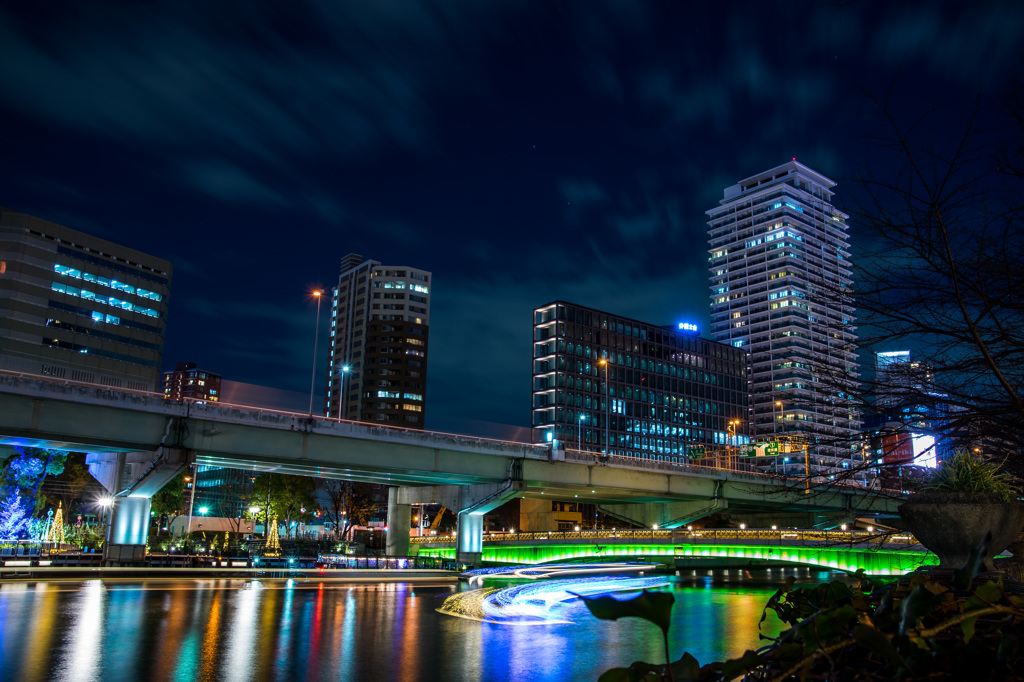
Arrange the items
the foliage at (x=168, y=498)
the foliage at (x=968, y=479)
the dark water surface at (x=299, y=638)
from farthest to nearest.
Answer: the foliage at (x=168, y=498) → the dark water surface at (x=299, y=638) → the foliage at (x=968, y=479)

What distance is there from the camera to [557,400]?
13562 cm

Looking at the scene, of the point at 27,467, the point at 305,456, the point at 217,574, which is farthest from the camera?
the point at 27,467

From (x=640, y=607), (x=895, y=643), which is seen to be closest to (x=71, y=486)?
(x=640, y=607)

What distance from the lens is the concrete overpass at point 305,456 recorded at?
3750 cm

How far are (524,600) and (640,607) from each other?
34.6m

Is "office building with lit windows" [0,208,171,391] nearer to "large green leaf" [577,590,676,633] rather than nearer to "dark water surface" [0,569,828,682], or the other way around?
"dark water surface" [0,569,828,682]

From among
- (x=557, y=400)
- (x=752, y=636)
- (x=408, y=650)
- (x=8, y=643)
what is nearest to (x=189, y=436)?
(x=8, y=643)

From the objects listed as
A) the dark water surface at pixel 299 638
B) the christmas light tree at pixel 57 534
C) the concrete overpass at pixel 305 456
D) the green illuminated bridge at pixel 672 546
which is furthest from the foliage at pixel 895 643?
the christmas light tree at pixel 57 534

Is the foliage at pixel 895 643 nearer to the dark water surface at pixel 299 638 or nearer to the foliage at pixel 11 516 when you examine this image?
the dark water surface at pixel 299 638

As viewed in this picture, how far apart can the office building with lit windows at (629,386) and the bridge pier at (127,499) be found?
3498 inches

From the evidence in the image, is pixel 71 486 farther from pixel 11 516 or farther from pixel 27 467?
pixel 11 516

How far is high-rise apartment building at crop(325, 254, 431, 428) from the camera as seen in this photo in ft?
591

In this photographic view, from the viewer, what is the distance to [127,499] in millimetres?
44906

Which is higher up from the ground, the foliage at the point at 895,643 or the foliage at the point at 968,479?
the foliage at the point at 968,479
